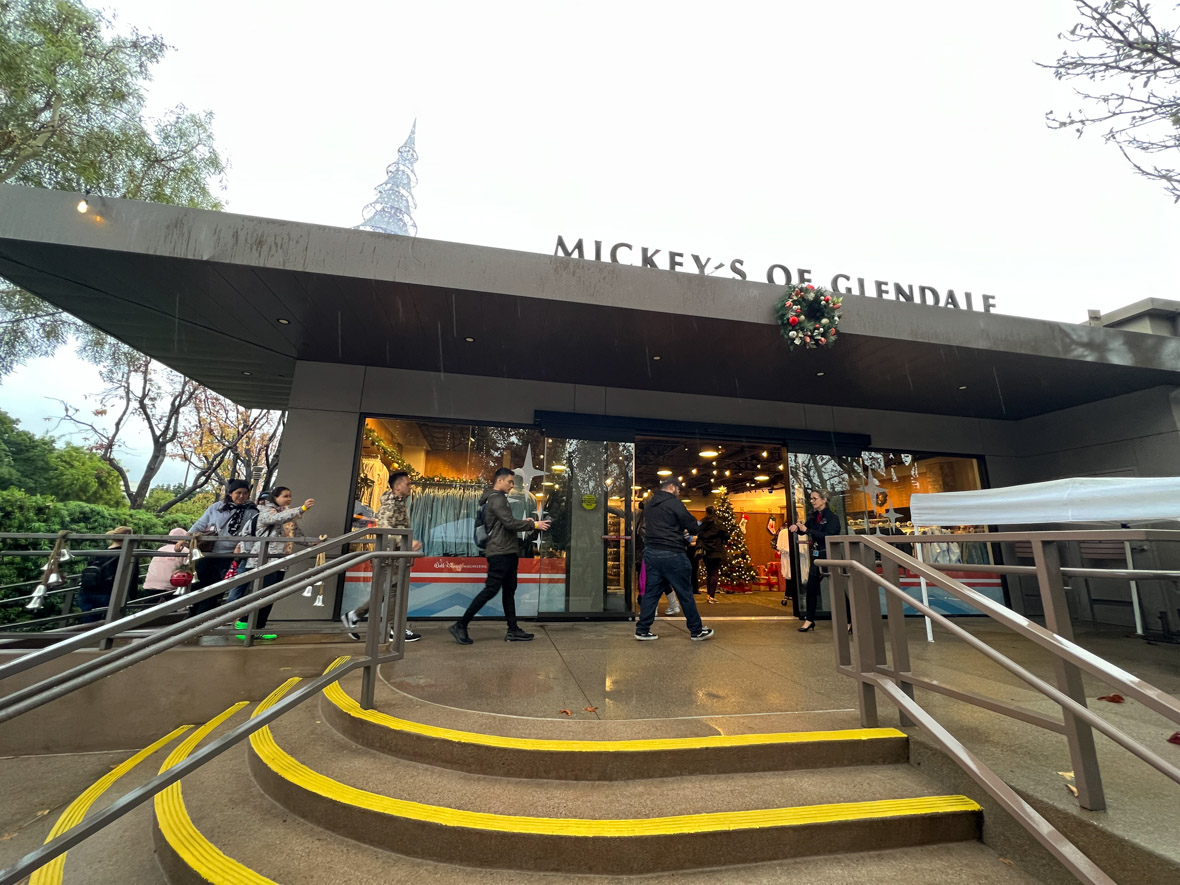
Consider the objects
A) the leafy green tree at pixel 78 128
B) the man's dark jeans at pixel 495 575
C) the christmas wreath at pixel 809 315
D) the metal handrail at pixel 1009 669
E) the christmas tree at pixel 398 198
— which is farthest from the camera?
the christmas tree at pixel 398 198

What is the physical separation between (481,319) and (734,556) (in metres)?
9.44

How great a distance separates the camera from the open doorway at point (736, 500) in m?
9.39

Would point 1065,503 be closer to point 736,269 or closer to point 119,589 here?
point 736,269

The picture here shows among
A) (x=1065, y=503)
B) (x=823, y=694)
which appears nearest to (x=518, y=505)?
(x=823, y=694)

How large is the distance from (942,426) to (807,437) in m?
2.95

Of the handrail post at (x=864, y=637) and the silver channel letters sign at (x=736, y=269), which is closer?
the handrail post at (x=864, y=637)

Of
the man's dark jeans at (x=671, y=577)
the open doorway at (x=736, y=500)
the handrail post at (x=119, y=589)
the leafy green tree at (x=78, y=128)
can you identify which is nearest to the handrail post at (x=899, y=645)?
the man's dark jeans at (x=671, y=577)

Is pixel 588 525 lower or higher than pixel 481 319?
lower

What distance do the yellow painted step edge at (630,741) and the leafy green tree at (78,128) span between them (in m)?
17.1

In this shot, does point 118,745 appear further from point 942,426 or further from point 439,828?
point 942,426

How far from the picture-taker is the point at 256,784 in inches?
107

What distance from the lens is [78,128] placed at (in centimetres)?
1298

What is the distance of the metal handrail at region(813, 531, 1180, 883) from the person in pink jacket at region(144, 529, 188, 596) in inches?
221

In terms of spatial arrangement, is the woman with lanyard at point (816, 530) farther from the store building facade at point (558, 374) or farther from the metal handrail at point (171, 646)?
the metal handrail at point (171, 646)
